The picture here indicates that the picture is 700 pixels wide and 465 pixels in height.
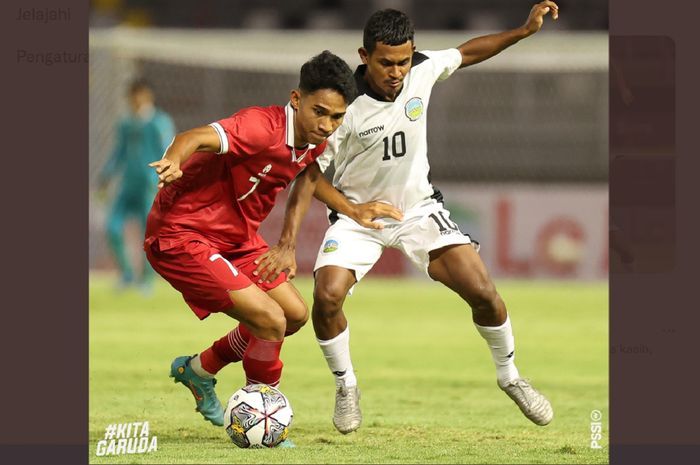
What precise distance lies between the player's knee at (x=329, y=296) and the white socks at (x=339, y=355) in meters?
0.19

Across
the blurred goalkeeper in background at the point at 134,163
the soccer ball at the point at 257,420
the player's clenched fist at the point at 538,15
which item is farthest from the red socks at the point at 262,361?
the blurred goalkeeper in background at the point at 134,163

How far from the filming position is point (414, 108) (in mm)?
6762

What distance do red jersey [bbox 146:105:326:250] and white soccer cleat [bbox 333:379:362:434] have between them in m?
1.04

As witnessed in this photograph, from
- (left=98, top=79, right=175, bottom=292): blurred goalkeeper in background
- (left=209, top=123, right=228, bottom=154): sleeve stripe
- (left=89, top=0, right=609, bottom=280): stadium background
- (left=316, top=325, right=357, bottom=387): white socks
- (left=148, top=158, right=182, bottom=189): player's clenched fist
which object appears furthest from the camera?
(left=89, top=0, right=609, bottom=280): stadium background

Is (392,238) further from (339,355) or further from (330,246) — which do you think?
(339,355)

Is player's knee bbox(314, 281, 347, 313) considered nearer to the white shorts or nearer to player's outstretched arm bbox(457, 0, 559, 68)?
the white shorts

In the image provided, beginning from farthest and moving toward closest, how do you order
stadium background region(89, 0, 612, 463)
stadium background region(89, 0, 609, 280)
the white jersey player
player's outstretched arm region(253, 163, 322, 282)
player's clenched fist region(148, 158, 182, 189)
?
stadium background region(89, 0, 609, 280) → stadium background region(89, 0, 612, 463) → the white jersey player → player's outstretched arm region(253, 163, 322, 282) → player's clenched fist region(148, 158, 182, 189)

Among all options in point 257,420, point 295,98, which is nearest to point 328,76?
point 295,98

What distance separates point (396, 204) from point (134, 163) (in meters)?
8.33

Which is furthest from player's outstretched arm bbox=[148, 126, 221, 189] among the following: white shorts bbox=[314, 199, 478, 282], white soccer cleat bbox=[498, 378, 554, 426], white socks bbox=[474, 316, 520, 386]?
white soccer cleat bbox=[498, 378, 554, 426]

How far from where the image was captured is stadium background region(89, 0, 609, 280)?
58.1ft

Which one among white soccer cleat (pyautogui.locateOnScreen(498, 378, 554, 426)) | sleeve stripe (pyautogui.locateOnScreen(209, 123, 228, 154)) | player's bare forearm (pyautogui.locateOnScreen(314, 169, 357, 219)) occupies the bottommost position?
white soccer cleat (pyautogui.locateOnScreen(498, 378, 554, 426))

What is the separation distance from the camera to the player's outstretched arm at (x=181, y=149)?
5.32 m

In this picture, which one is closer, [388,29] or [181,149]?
[181,149]
